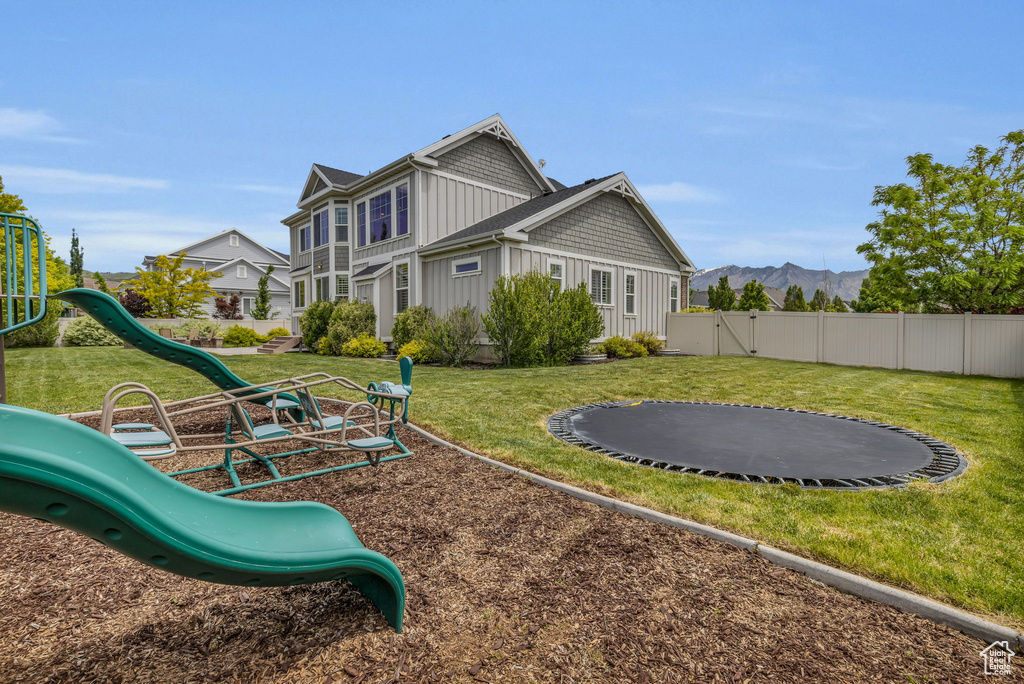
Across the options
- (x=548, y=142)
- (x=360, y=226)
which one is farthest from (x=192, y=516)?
(x=548, y=142)

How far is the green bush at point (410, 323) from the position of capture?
1555 cm

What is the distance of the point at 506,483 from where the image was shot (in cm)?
396

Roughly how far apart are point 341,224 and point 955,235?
854 inches

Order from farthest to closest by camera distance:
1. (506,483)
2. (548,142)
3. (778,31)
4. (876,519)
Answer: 1. (548,142)
2. (778,31)
3. (506,483)
4. (876,519)

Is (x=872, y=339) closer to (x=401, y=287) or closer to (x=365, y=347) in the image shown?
(x=401, y=287)

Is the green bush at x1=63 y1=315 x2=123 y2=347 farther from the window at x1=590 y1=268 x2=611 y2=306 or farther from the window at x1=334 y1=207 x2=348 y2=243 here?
the window at x1=590 y1=268 x2=611 y2=306

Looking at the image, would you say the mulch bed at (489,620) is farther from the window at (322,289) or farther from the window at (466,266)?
the window at (322,289)

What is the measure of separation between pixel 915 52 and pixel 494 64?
10843 millimetres

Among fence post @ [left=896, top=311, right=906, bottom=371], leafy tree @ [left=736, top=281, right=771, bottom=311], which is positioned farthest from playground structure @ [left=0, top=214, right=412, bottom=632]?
leafy tree @ [left=736, top=281, right=771, bottom=311]

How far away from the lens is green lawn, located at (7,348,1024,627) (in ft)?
8.77

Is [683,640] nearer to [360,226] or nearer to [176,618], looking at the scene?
[176,618]

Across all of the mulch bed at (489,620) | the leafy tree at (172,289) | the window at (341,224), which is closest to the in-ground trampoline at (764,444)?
the mulch bed at (489,620)

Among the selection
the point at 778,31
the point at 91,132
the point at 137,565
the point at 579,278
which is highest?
the point at 91,132

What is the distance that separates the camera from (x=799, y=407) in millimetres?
7383
